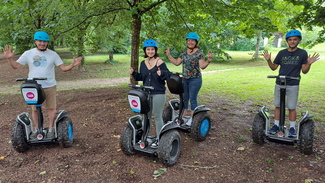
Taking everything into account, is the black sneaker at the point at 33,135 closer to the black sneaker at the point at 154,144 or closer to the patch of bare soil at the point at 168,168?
the patch of bare soil at the point at 168,168

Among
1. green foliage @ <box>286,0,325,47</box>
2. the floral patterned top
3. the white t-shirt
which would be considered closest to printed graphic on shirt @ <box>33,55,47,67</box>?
the white t-shirt

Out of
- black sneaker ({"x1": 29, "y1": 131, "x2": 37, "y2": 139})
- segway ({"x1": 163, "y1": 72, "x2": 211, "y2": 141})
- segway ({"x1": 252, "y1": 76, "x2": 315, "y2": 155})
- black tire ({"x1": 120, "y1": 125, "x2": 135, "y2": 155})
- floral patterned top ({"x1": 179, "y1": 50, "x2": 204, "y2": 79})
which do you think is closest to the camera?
black tire ({"x1": 120, "y1": 125, "x2": 135, "y2": 155})

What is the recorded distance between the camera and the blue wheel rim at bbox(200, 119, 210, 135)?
4718 mm

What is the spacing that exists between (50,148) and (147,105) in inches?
81.5

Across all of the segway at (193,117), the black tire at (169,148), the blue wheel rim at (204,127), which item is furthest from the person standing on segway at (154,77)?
the blue wheel rim at (204,127)

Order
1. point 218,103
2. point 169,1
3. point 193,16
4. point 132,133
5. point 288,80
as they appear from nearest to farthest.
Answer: point 132,133 < point 288,80 < point 169,1 < point 193,16 < point 218,103

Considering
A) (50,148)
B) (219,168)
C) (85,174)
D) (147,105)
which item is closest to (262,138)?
(219,168)

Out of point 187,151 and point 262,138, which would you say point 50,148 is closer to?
point 187,151

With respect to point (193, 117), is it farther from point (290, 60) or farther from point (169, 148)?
point (290, 60)

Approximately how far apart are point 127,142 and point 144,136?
11.2 inches

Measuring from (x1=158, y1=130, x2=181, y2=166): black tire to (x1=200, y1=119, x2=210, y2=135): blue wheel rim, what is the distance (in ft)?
3.02

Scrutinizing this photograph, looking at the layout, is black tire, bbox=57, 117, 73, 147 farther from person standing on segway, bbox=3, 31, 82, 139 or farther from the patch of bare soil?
person standing on segway, bbox=3, 31, 82, 139

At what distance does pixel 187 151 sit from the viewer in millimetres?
4285

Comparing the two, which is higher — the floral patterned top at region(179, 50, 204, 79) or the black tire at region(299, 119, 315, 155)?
the floral patterned top at region(179, 50, 204, 79)
